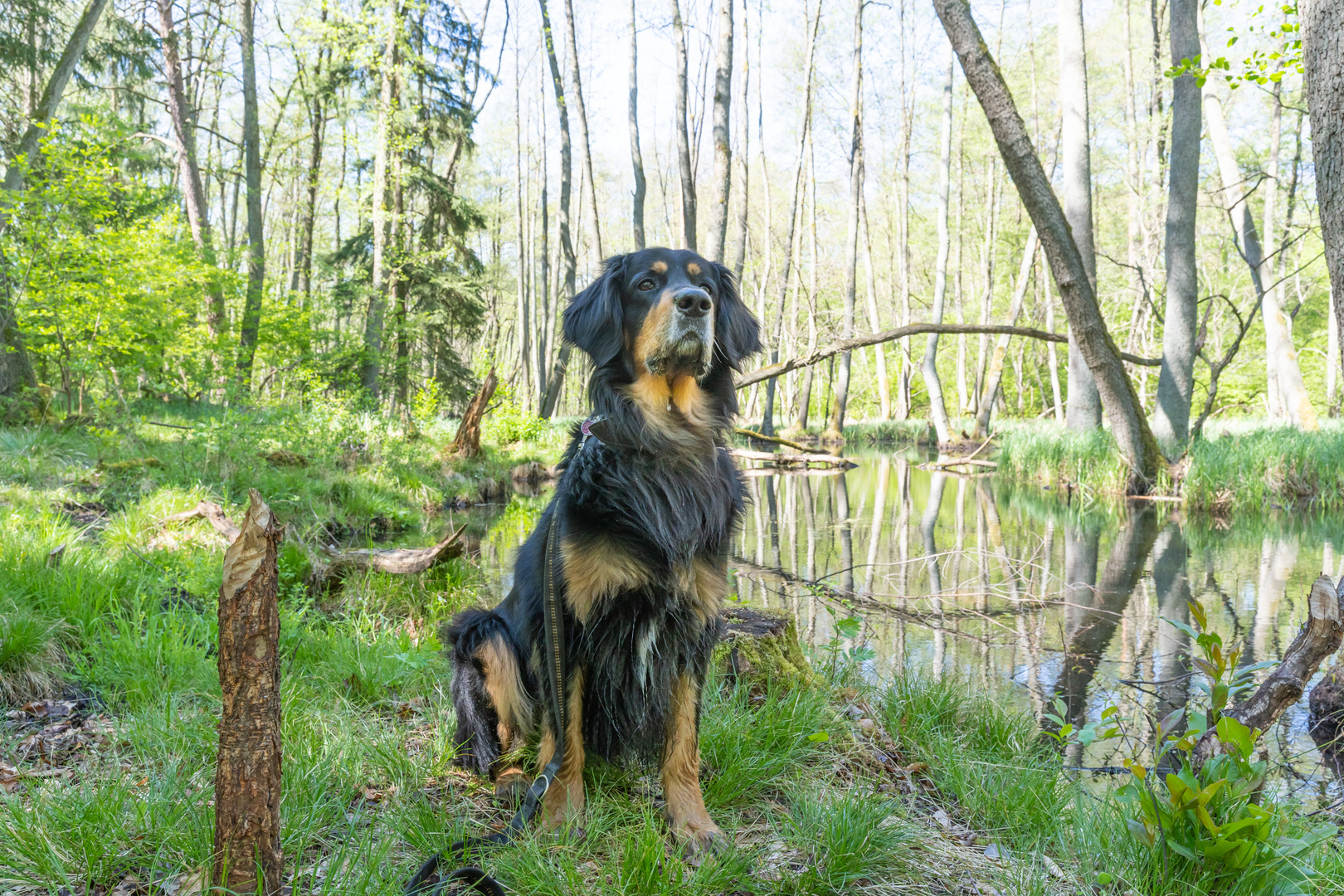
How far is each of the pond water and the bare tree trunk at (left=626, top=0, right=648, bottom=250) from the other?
18.3 feet

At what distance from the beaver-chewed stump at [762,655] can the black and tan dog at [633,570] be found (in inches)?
33.6

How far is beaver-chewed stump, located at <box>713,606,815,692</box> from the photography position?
334 cm

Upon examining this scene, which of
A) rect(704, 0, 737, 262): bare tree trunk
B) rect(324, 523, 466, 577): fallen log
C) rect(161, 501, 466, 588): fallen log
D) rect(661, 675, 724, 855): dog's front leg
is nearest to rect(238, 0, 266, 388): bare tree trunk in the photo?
rect(704, 0, 737, 262): bare tree trunk

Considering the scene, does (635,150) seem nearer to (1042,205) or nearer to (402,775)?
(1042,205)

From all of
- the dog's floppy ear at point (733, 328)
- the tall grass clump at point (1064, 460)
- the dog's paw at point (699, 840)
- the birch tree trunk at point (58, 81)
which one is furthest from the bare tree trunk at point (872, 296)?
the dog's paw at point (699, 840)

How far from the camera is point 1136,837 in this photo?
199cm

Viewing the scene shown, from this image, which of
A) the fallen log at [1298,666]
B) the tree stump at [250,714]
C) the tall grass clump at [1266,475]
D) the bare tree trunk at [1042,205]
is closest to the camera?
the tree stump at [250,714]

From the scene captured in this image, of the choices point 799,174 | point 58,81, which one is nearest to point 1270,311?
point 799,174

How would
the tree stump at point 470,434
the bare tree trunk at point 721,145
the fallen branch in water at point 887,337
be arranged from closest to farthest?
the fallen branch in water at point 887,337 → the bare tree trunk at point 721,145 → the tree stump at point 470,434

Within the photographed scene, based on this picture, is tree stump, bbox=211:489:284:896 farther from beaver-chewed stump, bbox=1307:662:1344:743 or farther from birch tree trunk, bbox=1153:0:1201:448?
birch tree trunk, bbox=1153:0:1201:448

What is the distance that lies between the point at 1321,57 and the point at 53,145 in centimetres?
988

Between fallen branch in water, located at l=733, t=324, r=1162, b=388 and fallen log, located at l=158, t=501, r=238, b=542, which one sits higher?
fallen branch in water, located at l=733, t=324, r=1162, b=388

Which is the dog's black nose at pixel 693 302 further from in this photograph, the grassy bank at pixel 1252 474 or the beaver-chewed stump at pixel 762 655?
the grassy bank at pixel 1252 474

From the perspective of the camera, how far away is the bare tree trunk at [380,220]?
15203mm
